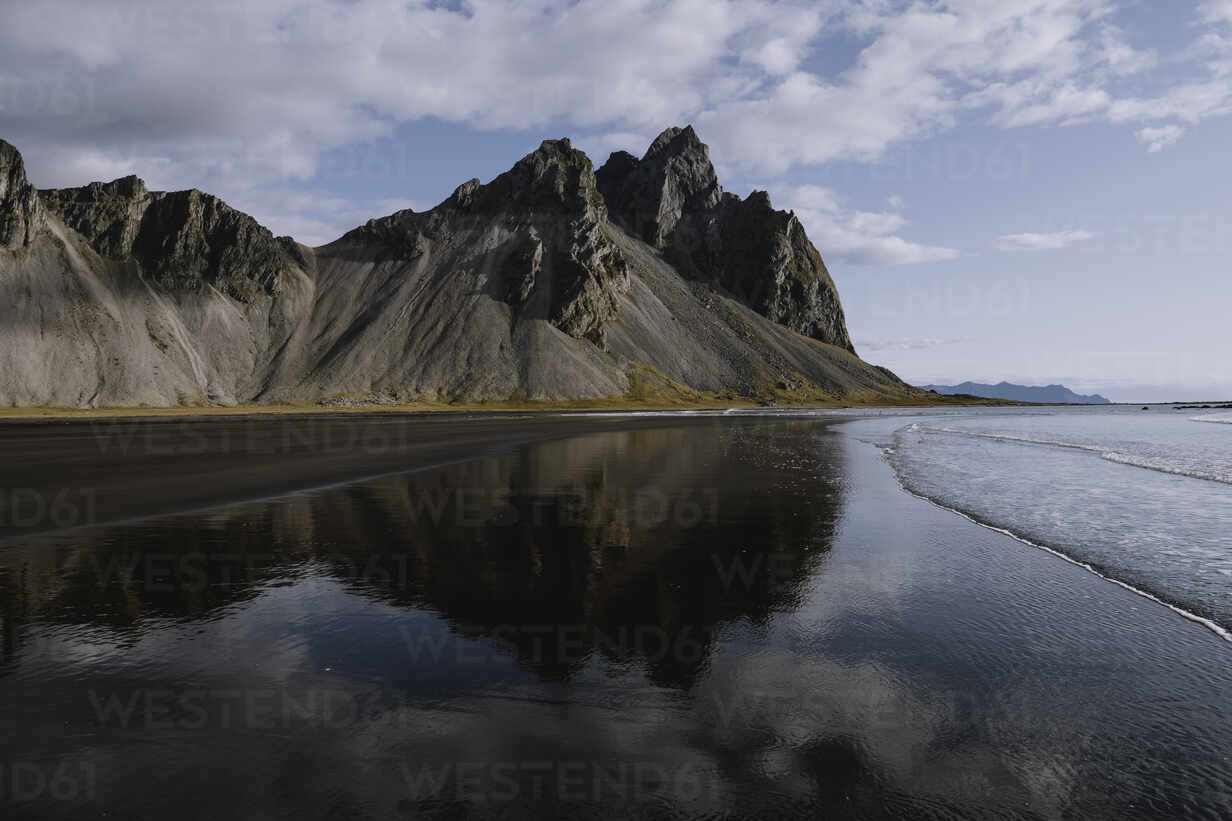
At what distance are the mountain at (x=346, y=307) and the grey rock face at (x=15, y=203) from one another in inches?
9.2

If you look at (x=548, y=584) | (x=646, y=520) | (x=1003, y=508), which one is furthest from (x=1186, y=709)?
(x=1003, y=508)

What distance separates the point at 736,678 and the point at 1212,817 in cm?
424

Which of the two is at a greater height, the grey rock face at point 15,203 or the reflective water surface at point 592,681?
the grey rock face at point 15,203

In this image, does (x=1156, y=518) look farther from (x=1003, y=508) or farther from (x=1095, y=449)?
(x=1095, y=449)

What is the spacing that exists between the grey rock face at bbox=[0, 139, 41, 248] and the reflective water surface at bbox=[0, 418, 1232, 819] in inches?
4620

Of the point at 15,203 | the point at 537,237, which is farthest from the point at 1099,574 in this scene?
the point at 537,237

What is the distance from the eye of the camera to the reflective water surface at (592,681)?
18.1 feet

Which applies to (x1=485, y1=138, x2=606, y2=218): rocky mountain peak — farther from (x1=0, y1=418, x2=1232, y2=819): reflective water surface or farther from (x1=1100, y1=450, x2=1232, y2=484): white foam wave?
(x1=0, y1=418, x2=1232, y2=819): reflective water surface

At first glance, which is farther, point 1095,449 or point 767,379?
point 767,379

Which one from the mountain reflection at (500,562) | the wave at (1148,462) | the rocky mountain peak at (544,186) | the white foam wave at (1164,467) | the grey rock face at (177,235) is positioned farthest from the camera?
the rocky mountain peak at (544,186)

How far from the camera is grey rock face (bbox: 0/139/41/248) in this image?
98.4m

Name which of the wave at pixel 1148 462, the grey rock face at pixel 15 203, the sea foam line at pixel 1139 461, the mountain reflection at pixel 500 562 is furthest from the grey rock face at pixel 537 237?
the mountain reflection at pixel 500 562

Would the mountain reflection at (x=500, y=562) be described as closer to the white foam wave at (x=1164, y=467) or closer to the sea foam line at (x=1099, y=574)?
the sea foam line at (x=1099, y=574)

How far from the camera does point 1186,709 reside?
715cm
